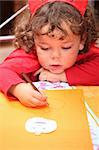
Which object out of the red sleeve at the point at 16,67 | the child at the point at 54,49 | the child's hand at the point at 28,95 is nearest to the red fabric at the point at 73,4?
the child at the point at 54,49

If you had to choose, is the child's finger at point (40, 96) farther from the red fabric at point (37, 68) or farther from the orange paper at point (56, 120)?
the red fabric at point (37, 68)

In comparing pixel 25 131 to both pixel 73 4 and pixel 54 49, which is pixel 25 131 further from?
pixel 73 4

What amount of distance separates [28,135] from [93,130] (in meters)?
0.14

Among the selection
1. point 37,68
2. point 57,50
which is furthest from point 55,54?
point 37,68

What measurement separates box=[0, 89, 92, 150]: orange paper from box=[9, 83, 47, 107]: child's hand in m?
0.01

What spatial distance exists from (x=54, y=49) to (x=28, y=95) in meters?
0.17

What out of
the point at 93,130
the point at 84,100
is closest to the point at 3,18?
the point at 84,100

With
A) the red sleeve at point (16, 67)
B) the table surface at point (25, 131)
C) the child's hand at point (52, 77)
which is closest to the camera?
the table surface at point (25, 131)

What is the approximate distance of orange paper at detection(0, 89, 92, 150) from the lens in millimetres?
663

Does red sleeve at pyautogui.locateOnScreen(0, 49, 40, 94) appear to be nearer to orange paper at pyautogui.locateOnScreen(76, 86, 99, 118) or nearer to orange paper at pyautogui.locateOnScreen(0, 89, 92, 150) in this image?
orange paper at pyautogui.locateOnScreen(0, 89, 92, 150)

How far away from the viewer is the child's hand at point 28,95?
819 millimetres

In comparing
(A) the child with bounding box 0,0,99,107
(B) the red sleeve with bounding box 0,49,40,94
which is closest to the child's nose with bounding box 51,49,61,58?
(A) the child with bounding box 0,0,99,107

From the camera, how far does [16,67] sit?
101 cm

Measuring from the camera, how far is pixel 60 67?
1.01 meters
